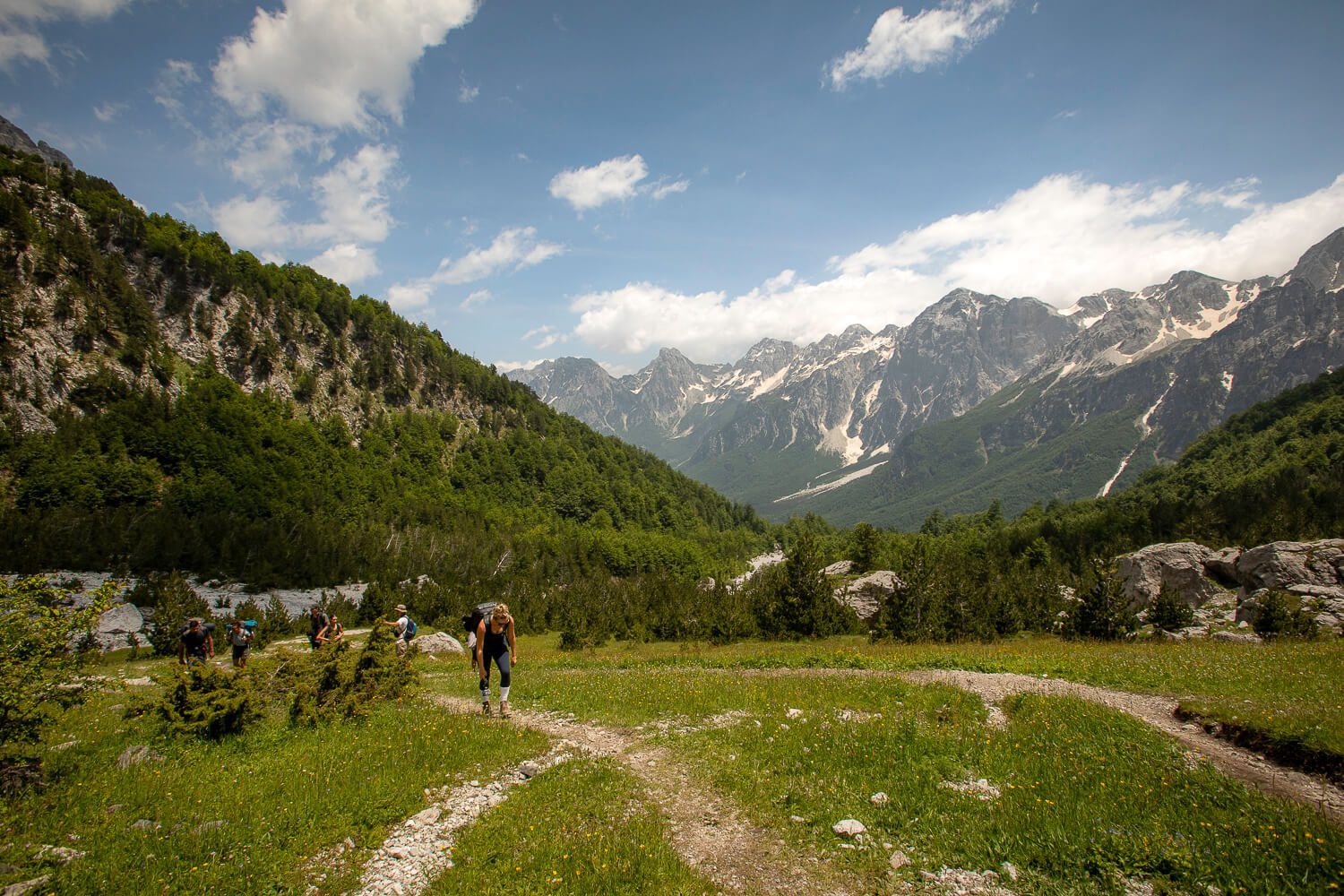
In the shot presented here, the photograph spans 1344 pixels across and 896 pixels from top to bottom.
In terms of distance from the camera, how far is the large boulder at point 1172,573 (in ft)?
203

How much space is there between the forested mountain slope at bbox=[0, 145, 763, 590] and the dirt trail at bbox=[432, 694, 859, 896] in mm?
83188

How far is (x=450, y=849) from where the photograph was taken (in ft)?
30.9

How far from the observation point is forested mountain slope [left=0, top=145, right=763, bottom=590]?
79.4 metres

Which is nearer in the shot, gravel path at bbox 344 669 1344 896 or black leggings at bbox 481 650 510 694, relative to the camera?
gravel path at bbox 344 669 1344 896

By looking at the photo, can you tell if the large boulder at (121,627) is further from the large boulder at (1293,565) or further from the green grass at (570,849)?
the large boulder at (1293,565)

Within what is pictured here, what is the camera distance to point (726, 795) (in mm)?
11953

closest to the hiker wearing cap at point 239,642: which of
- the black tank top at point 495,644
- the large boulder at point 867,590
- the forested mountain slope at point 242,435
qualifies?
the black tank top at point 495,644

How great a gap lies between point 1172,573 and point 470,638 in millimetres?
76585

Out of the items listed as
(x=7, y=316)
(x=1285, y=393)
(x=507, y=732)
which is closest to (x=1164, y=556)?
(x=507, y=732)

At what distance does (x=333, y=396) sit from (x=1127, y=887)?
167037mm

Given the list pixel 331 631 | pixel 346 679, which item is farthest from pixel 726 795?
pixel 331 631

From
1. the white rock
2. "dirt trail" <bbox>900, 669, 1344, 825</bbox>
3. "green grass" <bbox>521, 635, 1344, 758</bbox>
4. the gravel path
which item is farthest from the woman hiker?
"dirt trail" <bbox>900, 669, 1344, 825</bbox>

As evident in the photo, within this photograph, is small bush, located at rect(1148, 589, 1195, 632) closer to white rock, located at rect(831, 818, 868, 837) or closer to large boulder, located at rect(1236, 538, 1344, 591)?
large boulder, located at rect(1236, 538, 1344, 591)

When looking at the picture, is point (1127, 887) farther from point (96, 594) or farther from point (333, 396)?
point (333, 396)
